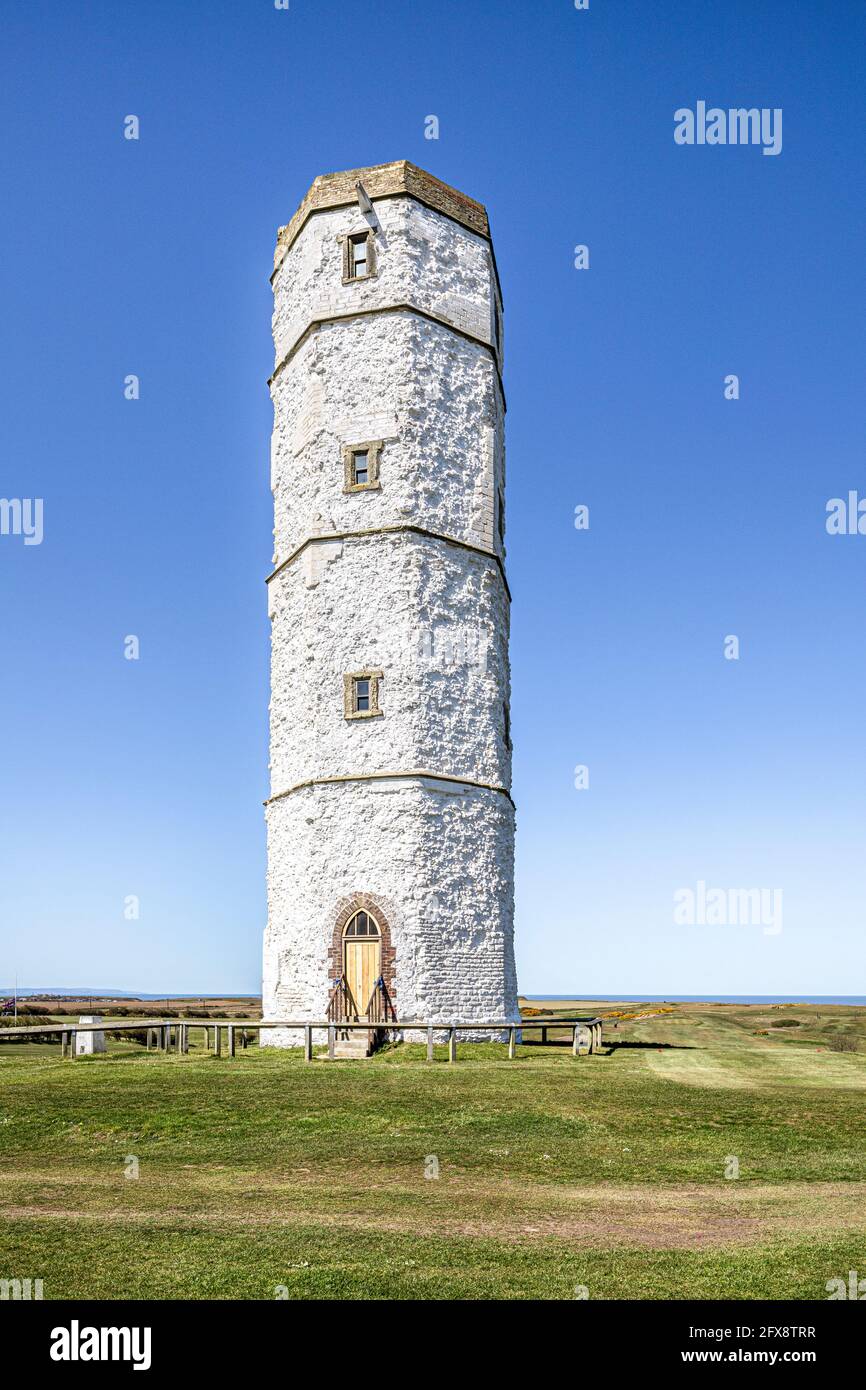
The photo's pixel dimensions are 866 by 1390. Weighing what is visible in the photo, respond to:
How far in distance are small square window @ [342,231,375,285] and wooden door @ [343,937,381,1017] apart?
17.9m

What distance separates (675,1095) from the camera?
1698cm

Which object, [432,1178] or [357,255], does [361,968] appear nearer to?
[432,1178]

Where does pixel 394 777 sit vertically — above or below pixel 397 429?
below

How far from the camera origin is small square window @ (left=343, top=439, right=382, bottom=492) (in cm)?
2884

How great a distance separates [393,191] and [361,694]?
1403 centimetres

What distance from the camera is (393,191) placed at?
98.4ft

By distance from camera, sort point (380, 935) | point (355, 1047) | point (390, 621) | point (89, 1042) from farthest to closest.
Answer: point (390, 621) < point (380, 935) < point (89, 1042) < point (355, 1047)

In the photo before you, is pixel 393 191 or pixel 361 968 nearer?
pixel 361 968

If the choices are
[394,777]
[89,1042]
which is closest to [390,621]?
[394,777]

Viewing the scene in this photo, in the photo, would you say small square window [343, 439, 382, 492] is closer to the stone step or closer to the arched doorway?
the arched doorway

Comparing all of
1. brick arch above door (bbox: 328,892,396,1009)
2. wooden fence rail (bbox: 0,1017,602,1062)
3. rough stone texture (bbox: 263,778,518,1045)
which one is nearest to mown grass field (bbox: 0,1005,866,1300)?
wooden fence rail (bbox: 0,1017,602,1062)

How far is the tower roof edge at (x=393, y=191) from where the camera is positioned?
99.0 ft

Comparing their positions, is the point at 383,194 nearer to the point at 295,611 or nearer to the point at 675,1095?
the point at 295,611
